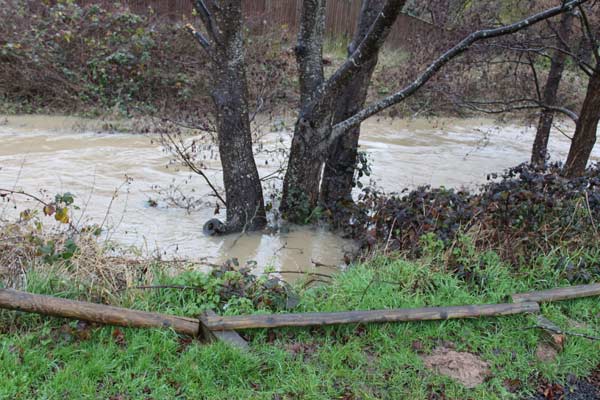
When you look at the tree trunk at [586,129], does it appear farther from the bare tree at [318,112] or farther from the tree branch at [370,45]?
the tree branch at [370,45]

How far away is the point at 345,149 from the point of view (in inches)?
359

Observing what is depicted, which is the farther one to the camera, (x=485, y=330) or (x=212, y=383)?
(x=485, y=330)

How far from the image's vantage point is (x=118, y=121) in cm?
1577

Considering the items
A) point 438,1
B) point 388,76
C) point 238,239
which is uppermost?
point 438,1

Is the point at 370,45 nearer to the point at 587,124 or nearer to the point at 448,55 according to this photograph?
the point at 448,55

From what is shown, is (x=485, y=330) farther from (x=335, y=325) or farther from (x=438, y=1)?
(x=438, y=1)

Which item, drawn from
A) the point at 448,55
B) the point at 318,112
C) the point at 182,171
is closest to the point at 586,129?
the point at 448,55

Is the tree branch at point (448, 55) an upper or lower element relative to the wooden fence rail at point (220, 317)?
upper

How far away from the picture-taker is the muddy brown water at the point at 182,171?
780 cm

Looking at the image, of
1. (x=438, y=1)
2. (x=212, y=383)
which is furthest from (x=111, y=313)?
(x=438, y=1)

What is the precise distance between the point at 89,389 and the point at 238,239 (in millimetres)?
4309

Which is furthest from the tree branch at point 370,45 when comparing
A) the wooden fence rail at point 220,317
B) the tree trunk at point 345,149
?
the wooden fence rail at point 220,317

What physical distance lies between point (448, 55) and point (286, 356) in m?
4.81

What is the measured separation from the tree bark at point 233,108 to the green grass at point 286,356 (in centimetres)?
310
